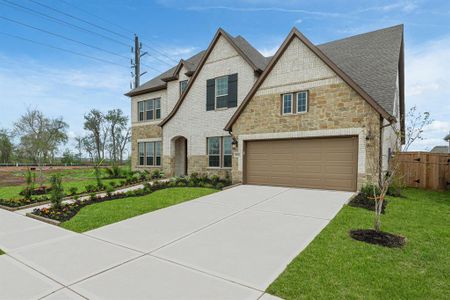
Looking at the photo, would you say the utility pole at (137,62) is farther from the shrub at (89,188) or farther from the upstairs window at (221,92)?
the shrub at (89,188)

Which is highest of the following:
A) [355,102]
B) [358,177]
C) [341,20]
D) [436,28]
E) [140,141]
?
[341,20]

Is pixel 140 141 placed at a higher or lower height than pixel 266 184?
higher

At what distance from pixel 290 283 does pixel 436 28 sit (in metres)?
15.3

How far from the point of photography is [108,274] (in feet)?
11.4

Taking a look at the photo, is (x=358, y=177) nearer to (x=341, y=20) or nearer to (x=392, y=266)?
(x=392, y=266)

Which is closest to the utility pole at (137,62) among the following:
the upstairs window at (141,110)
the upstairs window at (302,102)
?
the upstairs window at (141,110)

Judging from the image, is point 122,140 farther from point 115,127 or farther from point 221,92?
point 221,92

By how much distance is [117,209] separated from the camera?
7.59m


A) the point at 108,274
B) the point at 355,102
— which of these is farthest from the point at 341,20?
the point at 108,274

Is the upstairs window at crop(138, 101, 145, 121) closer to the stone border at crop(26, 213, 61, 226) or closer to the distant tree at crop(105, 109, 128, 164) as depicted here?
the stone border at crop(26, 213, 61, 226)

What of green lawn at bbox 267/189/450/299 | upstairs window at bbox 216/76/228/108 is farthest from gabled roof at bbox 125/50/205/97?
green lawn at bbox 267/189/450/299

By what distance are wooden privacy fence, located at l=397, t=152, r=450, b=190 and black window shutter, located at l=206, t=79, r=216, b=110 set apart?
411 inches

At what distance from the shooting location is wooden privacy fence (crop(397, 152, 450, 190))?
10891mm

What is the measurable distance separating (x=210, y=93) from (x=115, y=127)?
35185 millimetres
